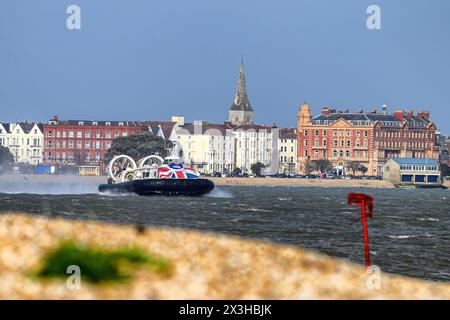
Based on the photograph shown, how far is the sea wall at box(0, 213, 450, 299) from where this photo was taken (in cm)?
2038

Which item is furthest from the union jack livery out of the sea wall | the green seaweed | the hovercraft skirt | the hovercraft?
the green seaweed

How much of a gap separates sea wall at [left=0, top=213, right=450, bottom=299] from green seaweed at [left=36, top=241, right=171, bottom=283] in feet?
0.73

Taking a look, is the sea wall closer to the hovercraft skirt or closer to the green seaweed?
the green seaweed

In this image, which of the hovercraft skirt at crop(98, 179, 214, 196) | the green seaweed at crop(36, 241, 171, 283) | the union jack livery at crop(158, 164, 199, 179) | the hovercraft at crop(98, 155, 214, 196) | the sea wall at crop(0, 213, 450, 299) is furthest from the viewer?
the union jack livery at crop(158, 164, 199, 179)

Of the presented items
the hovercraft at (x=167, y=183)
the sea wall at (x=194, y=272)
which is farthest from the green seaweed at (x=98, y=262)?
the hovercraft at (x=167, y=183)

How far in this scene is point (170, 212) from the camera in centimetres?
6969

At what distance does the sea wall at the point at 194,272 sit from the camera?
20375 millimetres

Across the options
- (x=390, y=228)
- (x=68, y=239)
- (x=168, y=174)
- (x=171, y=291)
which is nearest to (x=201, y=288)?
(x=171, y=291)

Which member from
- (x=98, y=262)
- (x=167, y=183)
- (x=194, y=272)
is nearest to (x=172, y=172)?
(x=167, y=183)

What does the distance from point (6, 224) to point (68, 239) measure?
1.95 m

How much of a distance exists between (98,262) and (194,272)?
73.2 inches

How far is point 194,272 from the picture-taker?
22078 mm

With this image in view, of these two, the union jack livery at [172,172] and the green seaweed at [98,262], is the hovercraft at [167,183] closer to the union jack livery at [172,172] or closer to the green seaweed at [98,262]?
the union jack livery at [172,172]
